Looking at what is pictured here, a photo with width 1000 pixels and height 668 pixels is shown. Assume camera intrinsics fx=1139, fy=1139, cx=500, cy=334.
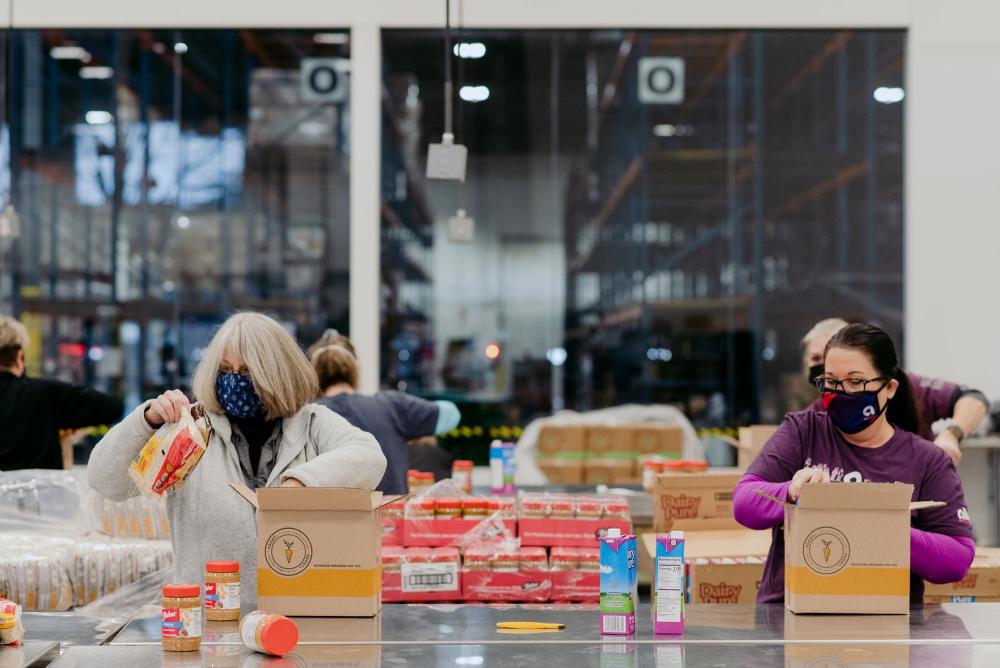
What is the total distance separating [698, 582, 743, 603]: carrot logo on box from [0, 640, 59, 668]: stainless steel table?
2180 millimetres

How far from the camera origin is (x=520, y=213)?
7.68 m

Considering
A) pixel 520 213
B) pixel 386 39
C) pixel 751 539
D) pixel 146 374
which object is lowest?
pixel 751 539

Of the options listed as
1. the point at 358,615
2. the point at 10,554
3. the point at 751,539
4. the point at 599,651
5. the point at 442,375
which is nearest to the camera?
the point at 599,651

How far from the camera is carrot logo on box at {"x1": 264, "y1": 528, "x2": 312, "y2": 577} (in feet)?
8.06

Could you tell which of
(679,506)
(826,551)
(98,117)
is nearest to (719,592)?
(679,506)

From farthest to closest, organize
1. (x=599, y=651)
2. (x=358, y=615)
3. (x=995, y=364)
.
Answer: (x=995, y=364) < (x=358, y=615) < (x=599, y=651)

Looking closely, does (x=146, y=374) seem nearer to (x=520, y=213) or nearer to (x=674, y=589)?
(x=520, y=213)

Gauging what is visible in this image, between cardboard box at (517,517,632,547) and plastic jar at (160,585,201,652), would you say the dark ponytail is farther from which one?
plastic jar at (160,585,201,652)

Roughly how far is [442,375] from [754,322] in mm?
2121

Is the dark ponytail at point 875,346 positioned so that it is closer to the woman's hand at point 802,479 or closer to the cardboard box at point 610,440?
the woman's hand at point 802,479

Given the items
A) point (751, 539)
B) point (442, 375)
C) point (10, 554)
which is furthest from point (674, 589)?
point (442, 375)

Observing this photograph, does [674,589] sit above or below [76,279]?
below

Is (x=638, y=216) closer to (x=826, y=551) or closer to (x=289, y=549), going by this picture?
(x=826, y=551)

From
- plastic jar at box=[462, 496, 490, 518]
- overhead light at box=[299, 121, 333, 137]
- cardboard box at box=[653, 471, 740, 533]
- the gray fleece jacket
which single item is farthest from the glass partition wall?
the gray fleece jacket
